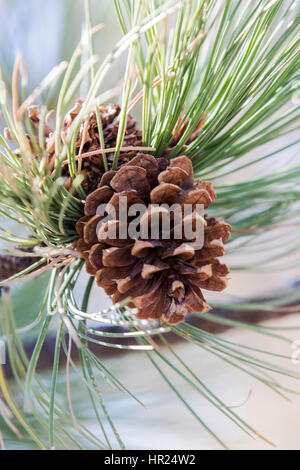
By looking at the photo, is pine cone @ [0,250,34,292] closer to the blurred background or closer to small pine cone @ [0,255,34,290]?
small pine cone @ [0,255,34,290]

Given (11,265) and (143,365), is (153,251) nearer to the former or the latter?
(11,265)

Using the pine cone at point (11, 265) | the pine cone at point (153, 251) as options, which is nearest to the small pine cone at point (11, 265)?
the pine cone at point (11, 265)

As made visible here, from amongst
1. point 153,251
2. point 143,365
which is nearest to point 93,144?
point 153,251

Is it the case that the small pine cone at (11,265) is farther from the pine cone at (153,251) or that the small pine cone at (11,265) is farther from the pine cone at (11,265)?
the pine cone at (153,251)

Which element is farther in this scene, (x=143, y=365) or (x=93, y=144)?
(x=143, y=365)

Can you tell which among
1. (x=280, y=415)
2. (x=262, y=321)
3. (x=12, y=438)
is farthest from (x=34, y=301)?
(x=280, y=415)

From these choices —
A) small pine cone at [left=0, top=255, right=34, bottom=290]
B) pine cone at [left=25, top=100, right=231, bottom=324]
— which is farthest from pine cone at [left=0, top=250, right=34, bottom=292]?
pine cone at [left=25, top=100, right=231, bottom=324]
